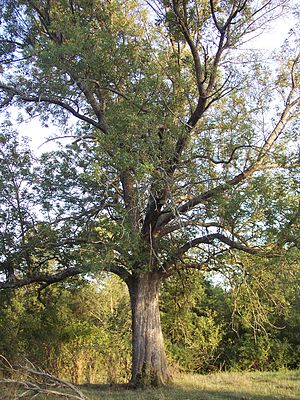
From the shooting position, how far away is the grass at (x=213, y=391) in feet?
30.7

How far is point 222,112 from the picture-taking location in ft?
36.9

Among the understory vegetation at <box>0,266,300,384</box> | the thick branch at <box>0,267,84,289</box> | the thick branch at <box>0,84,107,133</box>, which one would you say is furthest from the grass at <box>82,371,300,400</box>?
the thick branch at <box>0,84,107,133</box>

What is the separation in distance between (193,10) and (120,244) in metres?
4.83

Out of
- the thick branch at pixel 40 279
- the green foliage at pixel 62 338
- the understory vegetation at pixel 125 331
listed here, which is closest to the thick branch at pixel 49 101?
the thick branch at pixel 40 279

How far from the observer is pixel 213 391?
10.3 m

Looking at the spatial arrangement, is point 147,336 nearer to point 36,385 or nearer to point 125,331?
point 125,331

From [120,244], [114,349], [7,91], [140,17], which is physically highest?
[140,17]

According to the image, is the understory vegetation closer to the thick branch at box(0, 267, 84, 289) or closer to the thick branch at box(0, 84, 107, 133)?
the thick branch at box(0, 267, 84, 289)

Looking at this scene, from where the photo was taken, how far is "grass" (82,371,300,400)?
9367 mm

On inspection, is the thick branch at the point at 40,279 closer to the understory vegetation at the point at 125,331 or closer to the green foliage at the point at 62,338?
the understory vegetation at the point at 125,331

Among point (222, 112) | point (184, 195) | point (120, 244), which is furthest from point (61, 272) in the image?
point (222, 112)

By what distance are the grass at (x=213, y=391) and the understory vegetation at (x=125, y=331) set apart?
1.44 m

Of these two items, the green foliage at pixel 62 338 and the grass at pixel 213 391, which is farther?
the green foliage at pixel 62 338

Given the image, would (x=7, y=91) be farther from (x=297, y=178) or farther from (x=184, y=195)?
(x=297, y=178)
